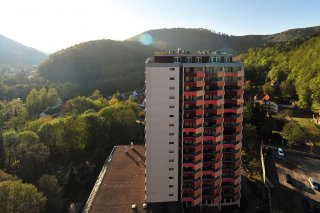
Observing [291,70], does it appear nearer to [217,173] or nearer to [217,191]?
[217,173]

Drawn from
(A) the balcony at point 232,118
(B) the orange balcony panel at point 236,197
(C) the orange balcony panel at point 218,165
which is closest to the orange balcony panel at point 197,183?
(C) the orange balcony panel at point 218,165

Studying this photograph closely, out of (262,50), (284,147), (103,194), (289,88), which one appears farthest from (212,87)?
(262,50)

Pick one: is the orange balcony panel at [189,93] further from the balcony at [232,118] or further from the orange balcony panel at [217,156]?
the orange balcony panel at [217,156]

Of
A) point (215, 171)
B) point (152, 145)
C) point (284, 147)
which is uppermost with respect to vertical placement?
point (152, 145)

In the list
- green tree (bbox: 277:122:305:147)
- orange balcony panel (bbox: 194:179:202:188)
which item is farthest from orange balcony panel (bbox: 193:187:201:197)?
green tree (bbox: 277:122:305:147)

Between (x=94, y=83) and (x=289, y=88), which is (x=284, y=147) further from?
(x=94, y=83)

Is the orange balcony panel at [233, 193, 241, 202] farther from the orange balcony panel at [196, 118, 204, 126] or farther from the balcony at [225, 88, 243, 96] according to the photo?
the balcony at [225, 88, 243, 96]
